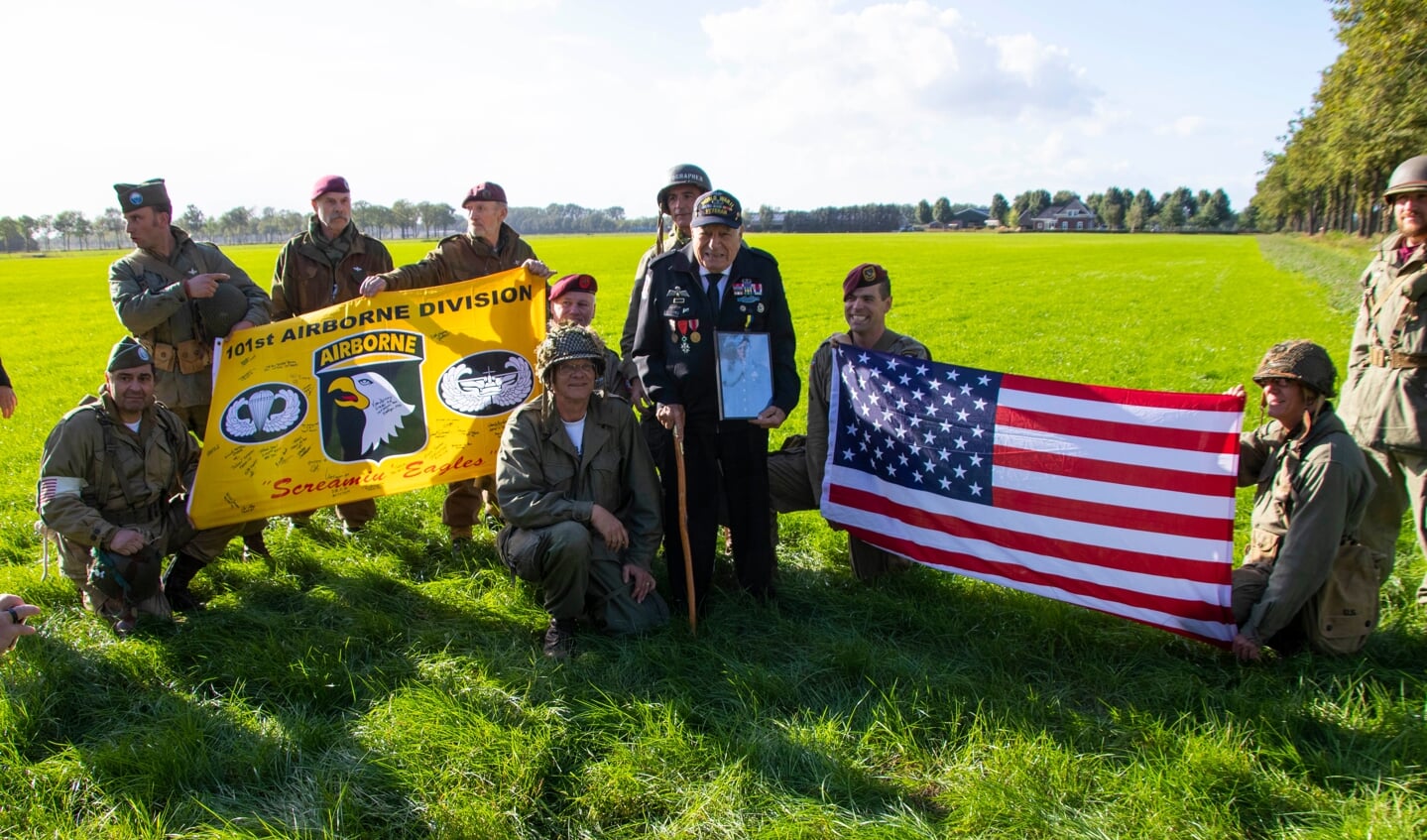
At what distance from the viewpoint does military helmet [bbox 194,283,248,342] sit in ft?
20.2

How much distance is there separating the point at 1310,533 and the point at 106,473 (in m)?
7.15

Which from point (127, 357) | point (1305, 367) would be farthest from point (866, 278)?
point (127, 357)

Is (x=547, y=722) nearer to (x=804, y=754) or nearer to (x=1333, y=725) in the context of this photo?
(x=804, y=754)

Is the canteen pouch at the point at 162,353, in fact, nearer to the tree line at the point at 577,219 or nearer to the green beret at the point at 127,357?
the green beret at the point at 127,357

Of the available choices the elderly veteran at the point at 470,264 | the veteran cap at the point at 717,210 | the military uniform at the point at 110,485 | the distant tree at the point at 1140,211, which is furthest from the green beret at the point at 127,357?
the distant tree at the point at 1140,211

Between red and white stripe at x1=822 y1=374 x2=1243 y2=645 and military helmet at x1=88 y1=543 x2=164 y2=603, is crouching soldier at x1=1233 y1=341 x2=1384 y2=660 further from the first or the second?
military helmet at x1=88 y1=543 x2=164 y2=603

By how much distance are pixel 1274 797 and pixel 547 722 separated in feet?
10.9

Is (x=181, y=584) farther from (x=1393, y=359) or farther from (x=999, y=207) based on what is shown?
(x=999, y=207)

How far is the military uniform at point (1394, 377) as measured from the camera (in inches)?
203

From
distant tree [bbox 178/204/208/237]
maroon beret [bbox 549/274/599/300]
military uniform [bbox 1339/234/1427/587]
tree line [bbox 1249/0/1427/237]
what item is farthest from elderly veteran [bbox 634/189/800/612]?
distant tree [bbox 178/204/208/237]

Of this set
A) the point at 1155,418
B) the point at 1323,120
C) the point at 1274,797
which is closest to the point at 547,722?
the point at 1274,797

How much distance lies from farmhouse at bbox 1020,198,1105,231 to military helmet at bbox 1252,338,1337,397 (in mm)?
173777

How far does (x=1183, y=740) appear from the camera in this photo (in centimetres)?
392

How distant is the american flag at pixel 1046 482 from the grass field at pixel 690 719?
36cm
